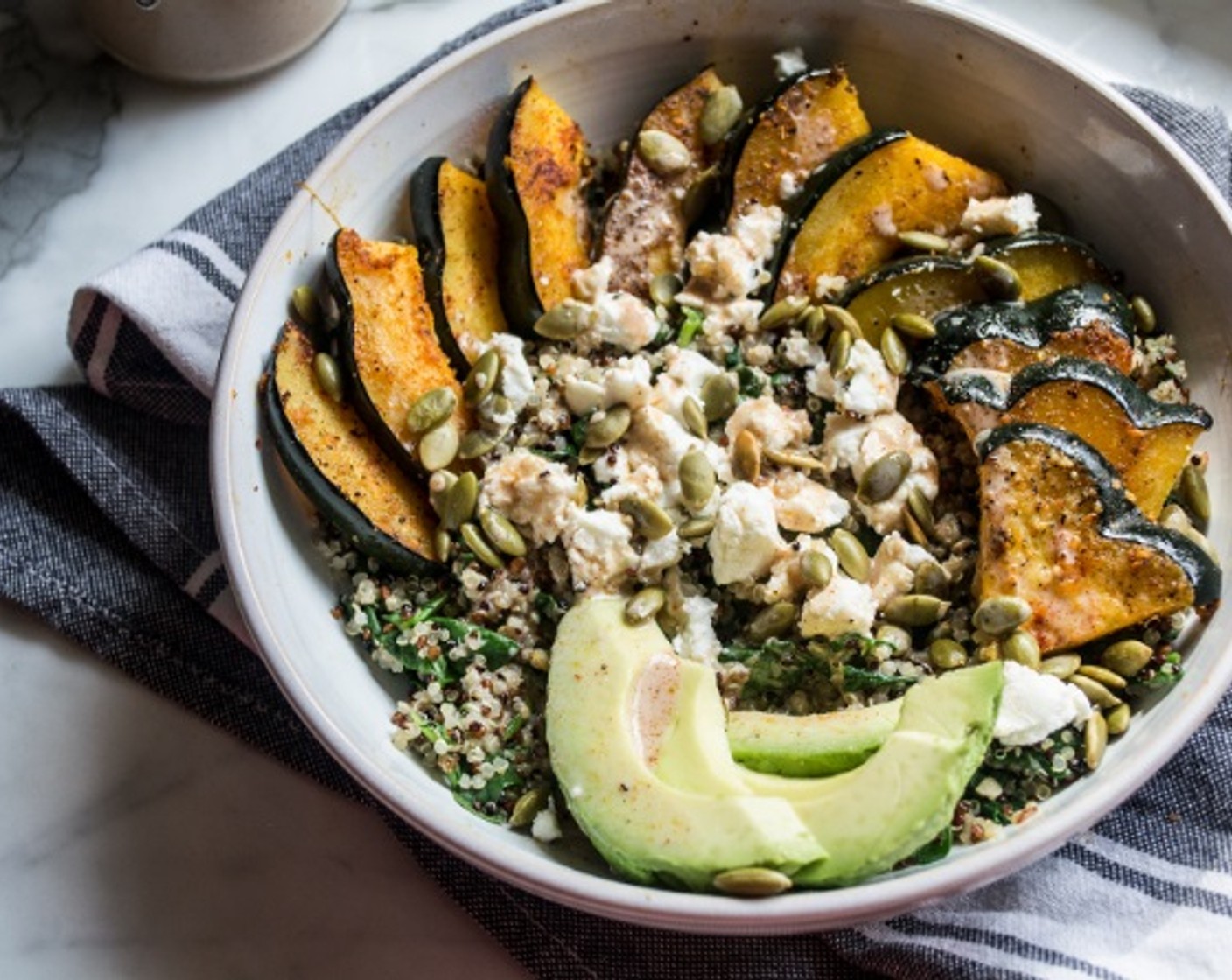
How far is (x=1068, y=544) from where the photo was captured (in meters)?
2.54

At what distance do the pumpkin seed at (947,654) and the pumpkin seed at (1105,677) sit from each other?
0.18 meters

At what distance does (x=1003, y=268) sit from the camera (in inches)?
107

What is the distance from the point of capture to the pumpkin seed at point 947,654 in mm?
2508

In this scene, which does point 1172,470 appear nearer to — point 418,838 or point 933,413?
point 933,413

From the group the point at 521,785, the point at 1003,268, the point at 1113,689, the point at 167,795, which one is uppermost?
the point at 1003,268

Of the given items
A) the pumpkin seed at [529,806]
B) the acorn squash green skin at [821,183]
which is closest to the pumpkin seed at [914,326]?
the acorn squash green skin at [821,183]

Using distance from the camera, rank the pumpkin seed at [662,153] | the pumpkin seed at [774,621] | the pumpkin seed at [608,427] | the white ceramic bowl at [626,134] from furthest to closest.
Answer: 1. the pumpkin seed at [662,153]
2. the pumpkin seed at [608,427]
3. the pumpkin seed at [774,621]
4. the white ceramic bowl at [626,134]

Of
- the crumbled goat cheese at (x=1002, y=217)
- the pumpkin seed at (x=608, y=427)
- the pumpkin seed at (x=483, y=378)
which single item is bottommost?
the pumpkin seed at (x=608, y=427)

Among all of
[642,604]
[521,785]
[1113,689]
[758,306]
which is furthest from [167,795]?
[1113,689]

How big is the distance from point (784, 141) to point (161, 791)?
1.59 metres

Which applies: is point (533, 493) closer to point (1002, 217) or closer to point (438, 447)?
point (438, 447)

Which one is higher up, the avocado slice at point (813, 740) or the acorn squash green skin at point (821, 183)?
the acorn squash green skin at point (821, 183)

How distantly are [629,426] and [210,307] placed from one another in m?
0.96

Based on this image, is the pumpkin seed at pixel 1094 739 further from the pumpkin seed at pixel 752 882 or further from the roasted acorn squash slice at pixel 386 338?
the roasted acorn squash slice at pixel 386 338
